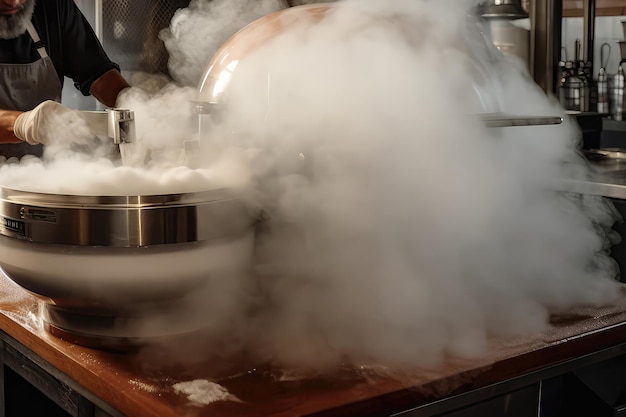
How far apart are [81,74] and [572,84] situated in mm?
2712

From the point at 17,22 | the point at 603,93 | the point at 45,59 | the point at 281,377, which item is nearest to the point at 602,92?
the point at 603,93

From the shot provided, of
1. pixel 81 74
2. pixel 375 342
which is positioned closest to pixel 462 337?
pixel 375 342

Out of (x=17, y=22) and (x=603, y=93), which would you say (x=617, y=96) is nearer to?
(x=603, y=93)

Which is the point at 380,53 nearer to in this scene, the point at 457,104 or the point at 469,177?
the point at 457,104

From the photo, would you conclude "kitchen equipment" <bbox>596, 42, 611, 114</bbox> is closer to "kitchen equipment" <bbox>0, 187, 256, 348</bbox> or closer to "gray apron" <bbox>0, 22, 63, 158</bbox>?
"gray apron" <bbox>0, 22, 63, 158</bbox>

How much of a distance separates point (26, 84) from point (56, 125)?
1.92 m

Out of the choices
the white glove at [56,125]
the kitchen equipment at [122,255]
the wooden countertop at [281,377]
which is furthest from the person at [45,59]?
the wooden countertop at [281,377]

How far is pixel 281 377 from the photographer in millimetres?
1047

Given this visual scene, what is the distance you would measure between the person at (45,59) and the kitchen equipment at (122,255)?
2.00 meters

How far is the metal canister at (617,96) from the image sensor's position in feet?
14.7

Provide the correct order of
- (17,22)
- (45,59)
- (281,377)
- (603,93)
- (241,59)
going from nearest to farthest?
(281,377) < (241,59) < (17,22) < (45,59) < (603,93)

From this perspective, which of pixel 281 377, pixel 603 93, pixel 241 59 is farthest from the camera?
pixel 603 93

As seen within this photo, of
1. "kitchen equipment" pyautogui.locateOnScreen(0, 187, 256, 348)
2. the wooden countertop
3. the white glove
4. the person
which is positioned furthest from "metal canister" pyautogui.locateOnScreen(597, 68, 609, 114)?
"kitchen equipment" pyautogui.locateOnScreen(0, 187, 256, 348)

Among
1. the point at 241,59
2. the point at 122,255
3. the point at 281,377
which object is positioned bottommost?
the point at 281,377
